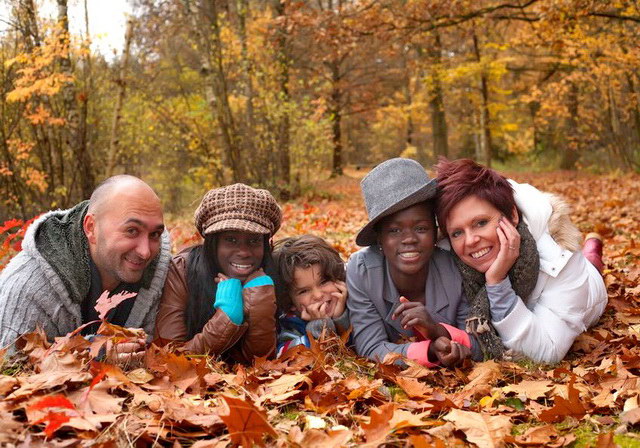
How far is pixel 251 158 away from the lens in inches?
569

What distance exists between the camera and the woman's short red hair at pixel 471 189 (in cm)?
352

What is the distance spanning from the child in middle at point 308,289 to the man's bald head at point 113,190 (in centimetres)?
106

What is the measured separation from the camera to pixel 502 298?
11.2 feet

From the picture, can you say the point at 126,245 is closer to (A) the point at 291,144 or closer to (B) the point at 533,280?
(B) the point at 533,280

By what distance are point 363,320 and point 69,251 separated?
1.84 meters

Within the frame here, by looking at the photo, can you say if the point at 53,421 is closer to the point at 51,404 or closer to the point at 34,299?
the point at 51,404

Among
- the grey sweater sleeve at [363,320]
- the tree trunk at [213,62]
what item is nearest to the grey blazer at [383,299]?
the grey sweater sleeve at [363,320]

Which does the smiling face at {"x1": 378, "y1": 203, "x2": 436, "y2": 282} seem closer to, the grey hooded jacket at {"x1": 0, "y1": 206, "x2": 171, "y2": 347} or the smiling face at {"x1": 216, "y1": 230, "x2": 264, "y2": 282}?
the smiling face at {"x1": 216, "y1": 230, "x2": 264, "y2": 282}

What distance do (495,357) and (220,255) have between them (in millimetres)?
1803

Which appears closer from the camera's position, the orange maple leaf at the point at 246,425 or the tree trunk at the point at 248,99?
the orange maple leaf at the point at 246,425

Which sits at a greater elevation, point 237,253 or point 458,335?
point 237,253

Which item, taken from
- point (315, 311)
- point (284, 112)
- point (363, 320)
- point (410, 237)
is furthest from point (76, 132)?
point (410, 237)

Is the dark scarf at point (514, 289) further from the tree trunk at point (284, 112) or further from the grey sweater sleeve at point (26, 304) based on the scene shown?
the tree trunk at point (284, 112)

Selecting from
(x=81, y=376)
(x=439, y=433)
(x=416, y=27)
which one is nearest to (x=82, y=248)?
(x=81, y=376)
